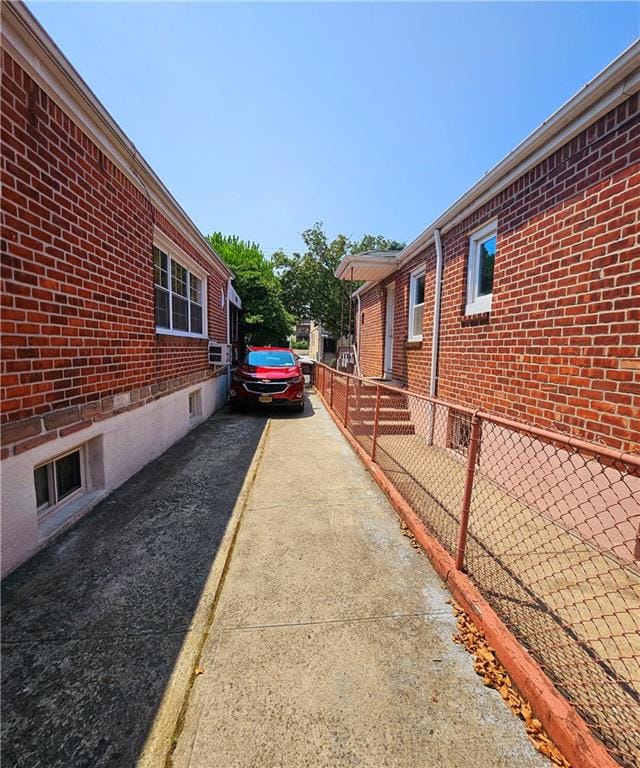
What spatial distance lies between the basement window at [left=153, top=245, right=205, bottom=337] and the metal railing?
12.7ft

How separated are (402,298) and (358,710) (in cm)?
734

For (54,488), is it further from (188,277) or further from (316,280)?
(316,280)

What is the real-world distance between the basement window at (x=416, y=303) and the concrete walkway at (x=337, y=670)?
494cm

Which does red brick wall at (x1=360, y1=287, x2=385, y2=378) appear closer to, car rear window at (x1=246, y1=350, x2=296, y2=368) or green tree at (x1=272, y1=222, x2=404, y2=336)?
car rear window at (x1=246, y1=350, x2=296, y2=368)

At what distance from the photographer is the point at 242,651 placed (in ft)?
6.23

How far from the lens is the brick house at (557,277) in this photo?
2756mm

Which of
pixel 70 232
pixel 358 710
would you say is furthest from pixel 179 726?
pixel 70 232

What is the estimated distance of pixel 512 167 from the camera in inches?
163

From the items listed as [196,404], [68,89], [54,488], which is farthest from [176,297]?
[54,488]

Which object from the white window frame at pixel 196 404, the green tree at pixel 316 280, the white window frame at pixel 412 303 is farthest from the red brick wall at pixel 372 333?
the green tree at pixel 316 280

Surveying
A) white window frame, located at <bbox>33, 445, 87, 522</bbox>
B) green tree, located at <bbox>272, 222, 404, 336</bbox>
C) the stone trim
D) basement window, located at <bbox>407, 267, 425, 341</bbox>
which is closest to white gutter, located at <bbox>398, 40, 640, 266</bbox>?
basement window, located at <bbox>407, 267, 425, 341</bbox>

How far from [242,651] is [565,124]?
15.9 ft

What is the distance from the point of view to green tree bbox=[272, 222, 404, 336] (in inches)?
1018

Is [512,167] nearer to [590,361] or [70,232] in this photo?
[590,361]
